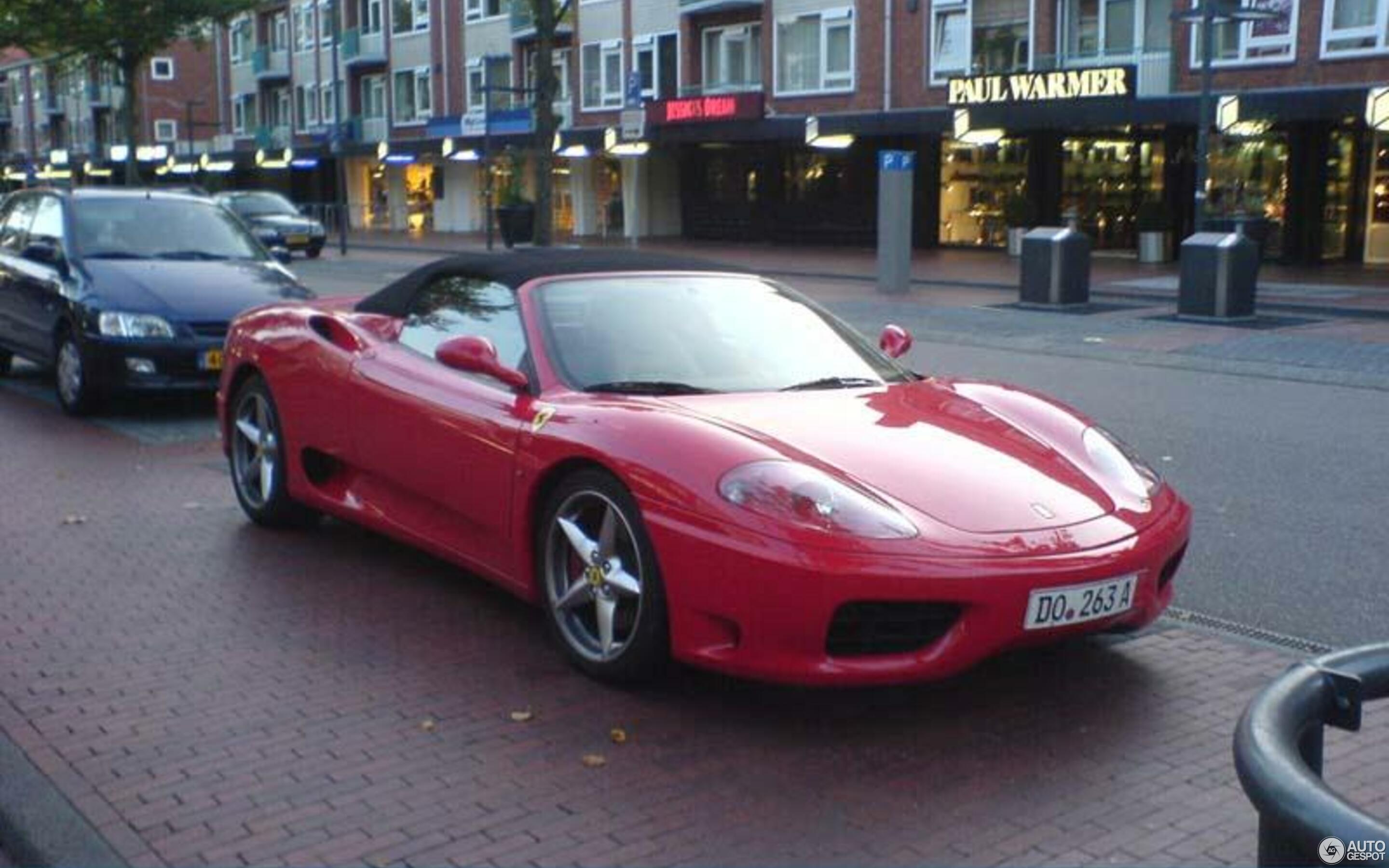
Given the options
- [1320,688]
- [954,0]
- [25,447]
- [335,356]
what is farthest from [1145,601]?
[954,0]

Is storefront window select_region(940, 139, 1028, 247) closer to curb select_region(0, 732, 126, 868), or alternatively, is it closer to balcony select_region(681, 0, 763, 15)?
balcony select_region(681, 0, 763, 15)

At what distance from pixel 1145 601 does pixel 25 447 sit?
740 centimetres

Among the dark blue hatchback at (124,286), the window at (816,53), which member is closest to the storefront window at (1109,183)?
the window at (816,53)

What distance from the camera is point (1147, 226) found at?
30.2 meters

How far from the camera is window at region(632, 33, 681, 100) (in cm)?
4220

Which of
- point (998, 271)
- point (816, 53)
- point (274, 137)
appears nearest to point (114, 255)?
point (998, 271)

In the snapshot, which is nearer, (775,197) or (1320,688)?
(1320,688)

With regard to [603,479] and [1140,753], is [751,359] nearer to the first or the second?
[603,479]

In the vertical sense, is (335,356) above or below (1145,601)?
above

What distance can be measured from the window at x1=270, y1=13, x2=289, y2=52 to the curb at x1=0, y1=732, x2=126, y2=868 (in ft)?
204

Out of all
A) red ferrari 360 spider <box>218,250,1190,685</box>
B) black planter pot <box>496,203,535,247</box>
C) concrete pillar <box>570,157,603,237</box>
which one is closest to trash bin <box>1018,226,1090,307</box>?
red ferrari 360 spider <box>218,250,1190,685</box>

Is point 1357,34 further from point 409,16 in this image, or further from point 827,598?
point 409,16

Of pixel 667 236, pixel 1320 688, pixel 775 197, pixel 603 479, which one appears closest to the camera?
pixel 1320 688

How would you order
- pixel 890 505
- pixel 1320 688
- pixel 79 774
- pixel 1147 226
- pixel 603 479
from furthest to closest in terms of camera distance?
pixel 1147 226, pixel 603 479, pixel 890 505, pixel 79 774, pixel 1320 688
